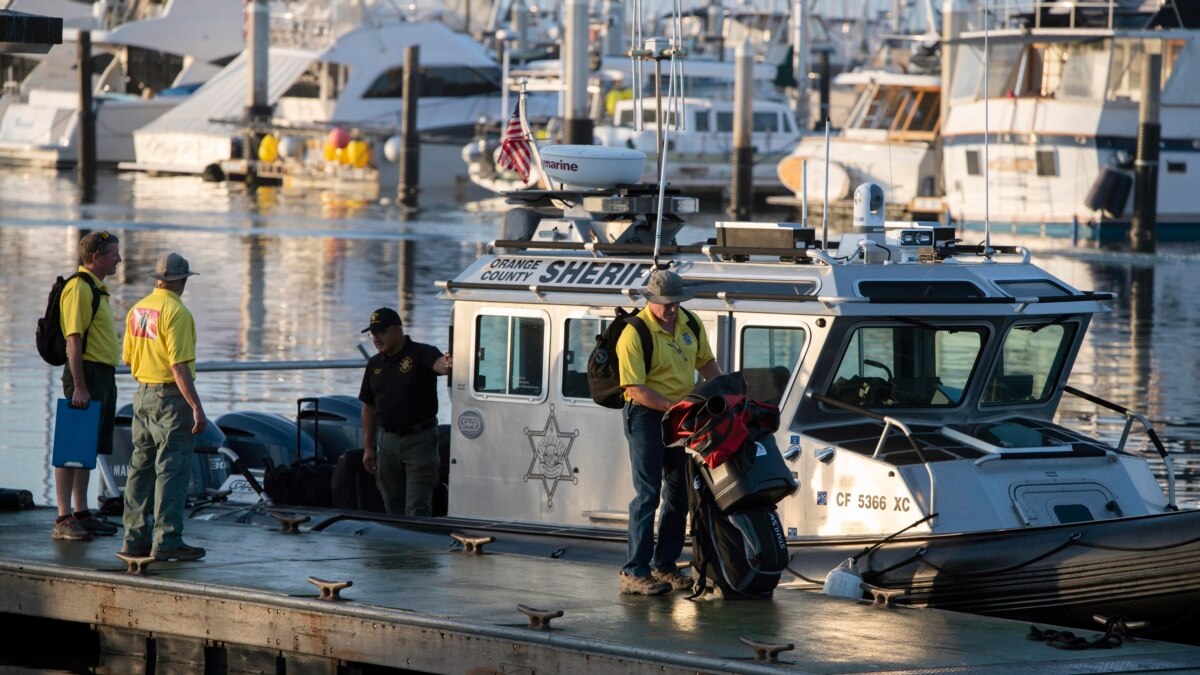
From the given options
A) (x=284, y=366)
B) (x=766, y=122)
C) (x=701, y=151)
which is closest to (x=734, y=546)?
(x=284, y=366)

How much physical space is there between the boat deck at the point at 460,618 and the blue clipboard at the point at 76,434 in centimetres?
46

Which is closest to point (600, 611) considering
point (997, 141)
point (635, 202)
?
point (635, 202)

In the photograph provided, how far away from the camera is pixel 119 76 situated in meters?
66.0

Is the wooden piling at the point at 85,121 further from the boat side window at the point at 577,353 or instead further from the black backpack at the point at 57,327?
the boat side window at the point at 577,353

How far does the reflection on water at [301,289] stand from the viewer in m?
17.8

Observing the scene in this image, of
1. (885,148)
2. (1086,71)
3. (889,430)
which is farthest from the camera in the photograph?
(885,148)

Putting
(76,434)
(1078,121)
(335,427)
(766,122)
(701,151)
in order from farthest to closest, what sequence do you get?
(766,122) < (701,151) < (1078,121) < (335,427) < (76,434)

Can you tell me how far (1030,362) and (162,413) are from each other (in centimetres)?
433

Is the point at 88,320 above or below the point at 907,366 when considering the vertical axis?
above

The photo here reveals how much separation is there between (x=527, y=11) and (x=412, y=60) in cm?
2597

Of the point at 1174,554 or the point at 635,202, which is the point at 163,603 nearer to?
the point at 635,202

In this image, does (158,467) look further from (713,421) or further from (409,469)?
(713,421)

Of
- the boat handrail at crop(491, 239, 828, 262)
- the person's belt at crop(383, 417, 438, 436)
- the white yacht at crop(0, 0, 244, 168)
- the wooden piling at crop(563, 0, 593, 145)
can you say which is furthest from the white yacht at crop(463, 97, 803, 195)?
the boat handrail at crop(491, 239, 828, 262)

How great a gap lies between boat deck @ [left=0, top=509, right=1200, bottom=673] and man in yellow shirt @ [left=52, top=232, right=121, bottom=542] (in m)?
0.19
